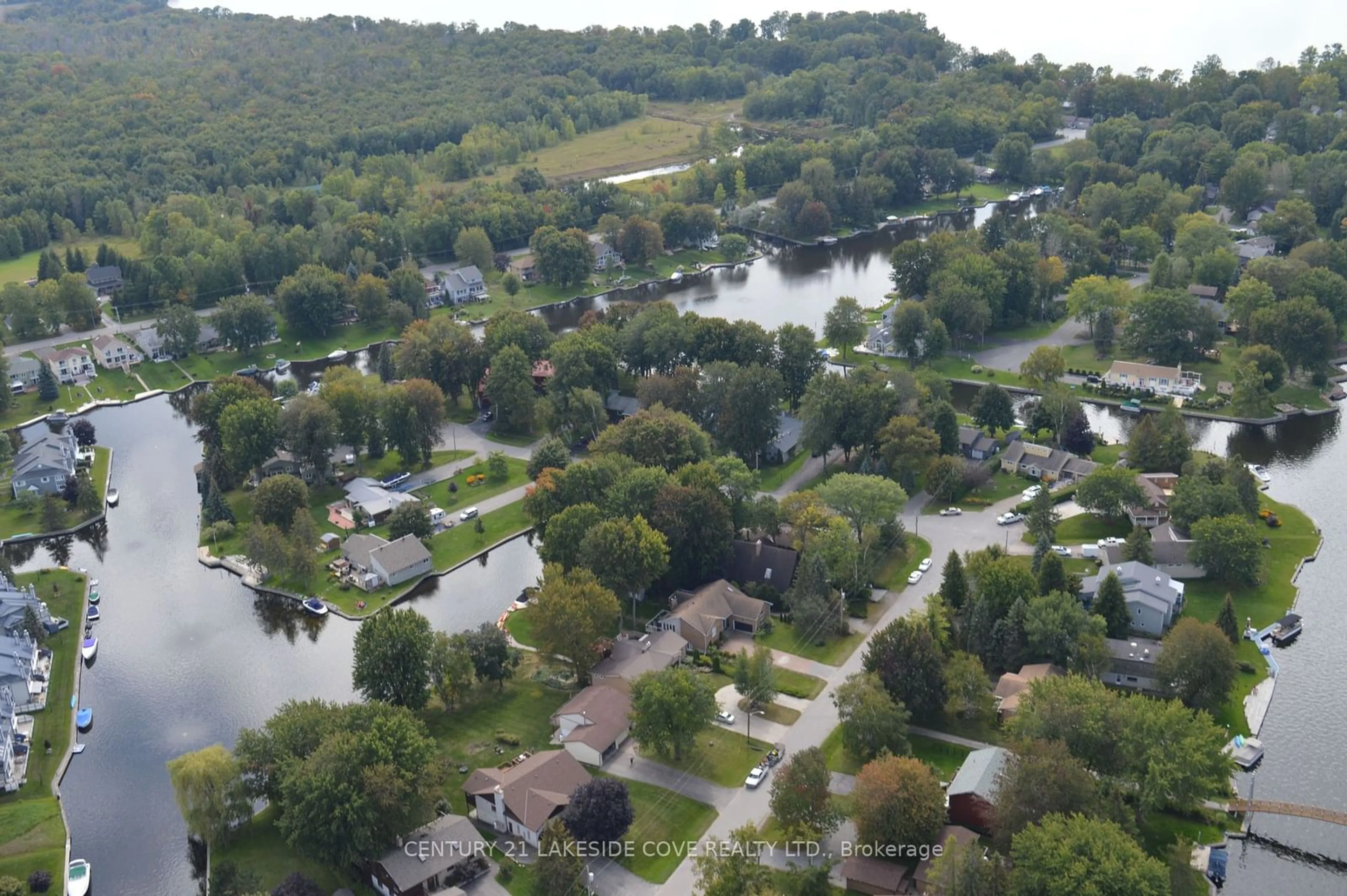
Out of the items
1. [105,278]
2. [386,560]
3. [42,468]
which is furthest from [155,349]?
[386,560]

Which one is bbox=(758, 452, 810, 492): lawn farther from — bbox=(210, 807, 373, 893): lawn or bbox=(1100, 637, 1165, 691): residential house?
bbox=(210, 807, 373, 893): lawn

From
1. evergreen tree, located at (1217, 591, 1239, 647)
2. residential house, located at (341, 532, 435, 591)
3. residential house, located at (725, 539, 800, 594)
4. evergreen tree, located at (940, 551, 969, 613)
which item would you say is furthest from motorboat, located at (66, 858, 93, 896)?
evergreen tree, located at (1217, 591, 1239, 647)

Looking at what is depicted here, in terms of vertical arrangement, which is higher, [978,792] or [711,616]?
[978,792]

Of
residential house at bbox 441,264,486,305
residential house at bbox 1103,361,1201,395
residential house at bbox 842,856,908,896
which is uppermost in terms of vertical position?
residential house at bbox 441,264,486,305

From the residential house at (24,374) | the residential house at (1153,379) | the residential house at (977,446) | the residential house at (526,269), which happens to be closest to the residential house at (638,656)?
the residential house at (977,446)

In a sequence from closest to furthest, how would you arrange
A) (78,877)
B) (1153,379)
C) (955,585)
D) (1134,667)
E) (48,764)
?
(78,877) → (48,764) → (1134,667) → (955,585) → (1153,379)

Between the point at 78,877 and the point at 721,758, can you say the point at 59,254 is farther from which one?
the point at 721,758

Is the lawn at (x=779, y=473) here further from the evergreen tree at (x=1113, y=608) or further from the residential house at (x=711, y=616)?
the evergreen tree at (x=1113, y=608)
